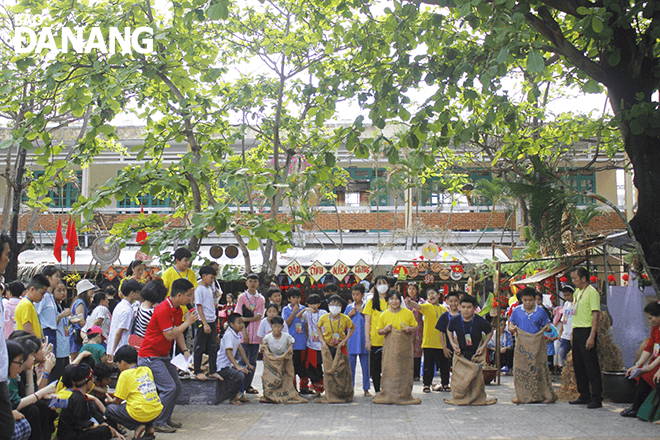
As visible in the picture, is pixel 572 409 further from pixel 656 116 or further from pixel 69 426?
→ pixel 69 426

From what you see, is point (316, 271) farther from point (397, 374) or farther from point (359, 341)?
point (397, 374)

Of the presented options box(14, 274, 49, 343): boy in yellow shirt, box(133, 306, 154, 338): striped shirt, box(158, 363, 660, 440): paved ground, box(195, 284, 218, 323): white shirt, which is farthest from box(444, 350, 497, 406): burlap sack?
box(14, 274, 49, 343): boy in yellow shirt

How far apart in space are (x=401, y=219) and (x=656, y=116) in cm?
1389

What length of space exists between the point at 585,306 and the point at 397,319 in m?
2.37

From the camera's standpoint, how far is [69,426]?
5.27 meters

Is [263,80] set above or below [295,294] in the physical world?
above

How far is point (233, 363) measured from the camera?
784 centimetres

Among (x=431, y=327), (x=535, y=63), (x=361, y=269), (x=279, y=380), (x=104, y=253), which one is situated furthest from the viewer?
(x=104, y=253)

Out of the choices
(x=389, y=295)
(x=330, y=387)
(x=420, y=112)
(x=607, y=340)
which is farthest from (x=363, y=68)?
(x=607, y=340)

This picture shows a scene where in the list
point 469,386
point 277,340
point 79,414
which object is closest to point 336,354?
point 277,340

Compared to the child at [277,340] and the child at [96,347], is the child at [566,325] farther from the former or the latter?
the child at [96,347]

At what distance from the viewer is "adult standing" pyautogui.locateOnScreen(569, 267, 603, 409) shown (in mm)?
7492

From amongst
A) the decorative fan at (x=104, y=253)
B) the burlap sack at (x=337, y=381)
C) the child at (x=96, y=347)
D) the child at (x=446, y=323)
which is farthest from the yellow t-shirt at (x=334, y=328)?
the decorative fan at (x=104, y=253)

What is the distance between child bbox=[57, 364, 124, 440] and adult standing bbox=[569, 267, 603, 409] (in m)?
5.50
